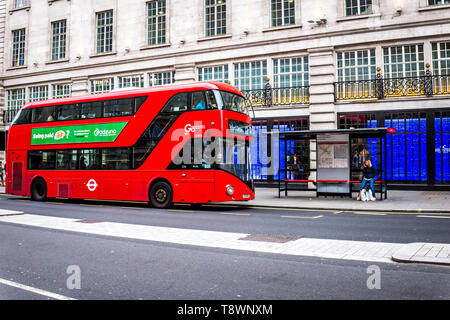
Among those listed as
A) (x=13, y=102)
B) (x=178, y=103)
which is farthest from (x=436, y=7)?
(x=13, y=102)

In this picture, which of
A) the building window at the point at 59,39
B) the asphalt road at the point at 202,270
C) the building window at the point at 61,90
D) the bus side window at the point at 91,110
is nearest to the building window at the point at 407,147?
the asphalt road at the point at 202,270

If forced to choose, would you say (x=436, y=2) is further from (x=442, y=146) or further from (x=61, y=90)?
(x=61, y=90)

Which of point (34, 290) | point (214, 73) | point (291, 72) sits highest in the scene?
point (214, 73)

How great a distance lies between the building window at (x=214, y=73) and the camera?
24.4 metres

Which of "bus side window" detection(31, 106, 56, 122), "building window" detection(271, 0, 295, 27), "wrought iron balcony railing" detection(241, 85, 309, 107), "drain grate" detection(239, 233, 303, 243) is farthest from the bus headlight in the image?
"building window" detection(271, 0, 295, 27)

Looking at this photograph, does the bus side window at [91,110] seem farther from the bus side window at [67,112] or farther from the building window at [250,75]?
the building window at [250,75]

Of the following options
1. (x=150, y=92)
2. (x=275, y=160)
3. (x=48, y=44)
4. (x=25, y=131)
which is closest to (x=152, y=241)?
(x=150, y=92)

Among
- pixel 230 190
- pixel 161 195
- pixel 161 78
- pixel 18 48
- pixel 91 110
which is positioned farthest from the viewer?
pixel 18 48

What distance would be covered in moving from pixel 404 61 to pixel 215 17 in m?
11.1

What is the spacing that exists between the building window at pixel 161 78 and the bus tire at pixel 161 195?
12602 mm

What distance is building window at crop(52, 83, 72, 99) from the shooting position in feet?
98.0

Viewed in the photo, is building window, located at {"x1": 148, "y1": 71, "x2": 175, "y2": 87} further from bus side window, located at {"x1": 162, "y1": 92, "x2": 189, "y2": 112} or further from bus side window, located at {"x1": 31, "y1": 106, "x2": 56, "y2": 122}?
bus side window, located at {"x1": 162, "y1": 92, "x2": 189, "y2": 112}

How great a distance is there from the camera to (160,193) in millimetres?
14539

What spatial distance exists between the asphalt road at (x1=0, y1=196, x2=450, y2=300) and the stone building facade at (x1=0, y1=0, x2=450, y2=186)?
11.7m
